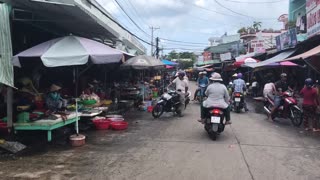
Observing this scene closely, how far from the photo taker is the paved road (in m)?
6.59

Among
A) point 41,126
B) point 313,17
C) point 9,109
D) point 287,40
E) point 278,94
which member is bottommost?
point 41,126

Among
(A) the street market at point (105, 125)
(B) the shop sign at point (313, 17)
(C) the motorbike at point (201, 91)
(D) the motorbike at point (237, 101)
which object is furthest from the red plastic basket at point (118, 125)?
(B) the shop sign at point (313, 17)

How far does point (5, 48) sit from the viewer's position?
8.44 meters

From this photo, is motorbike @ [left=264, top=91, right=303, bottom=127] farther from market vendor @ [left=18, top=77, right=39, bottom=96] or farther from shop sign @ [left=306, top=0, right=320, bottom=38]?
market vendor @ [left=18, top=77, right=39, bottom=96]

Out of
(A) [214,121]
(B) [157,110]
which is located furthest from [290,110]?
(B) [157,110]

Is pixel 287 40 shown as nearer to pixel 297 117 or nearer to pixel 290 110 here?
pixel 290 110

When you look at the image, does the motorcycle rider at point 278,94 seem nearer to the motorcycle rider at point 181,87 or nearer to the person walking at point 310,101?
the person walking at point 310,101

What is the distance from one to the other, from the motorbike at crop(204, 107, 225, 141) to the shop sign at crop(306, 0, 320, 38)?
789 cm

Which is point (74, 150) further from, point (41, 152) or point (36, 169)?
point (36, 169)

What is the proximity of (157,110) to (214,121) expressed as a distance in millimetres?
5116

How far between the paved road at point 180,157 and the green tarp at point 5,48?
6.11 feet

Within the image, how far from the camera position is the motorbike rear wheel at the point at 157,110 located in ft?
47.6

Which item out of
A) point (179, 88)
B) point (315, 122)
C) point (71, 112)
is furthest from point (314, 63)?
point (71, 112)

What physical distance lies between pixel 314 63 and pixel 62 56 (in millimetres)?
9824
